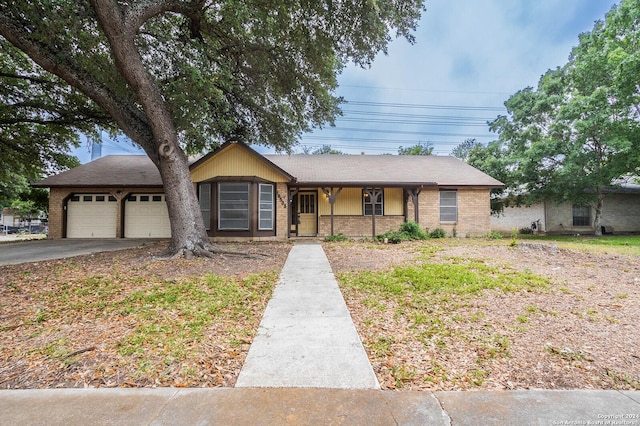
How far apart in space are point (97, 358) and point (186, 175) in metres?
6.61

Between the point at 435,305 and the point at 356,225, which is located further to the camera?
the point at 356,225

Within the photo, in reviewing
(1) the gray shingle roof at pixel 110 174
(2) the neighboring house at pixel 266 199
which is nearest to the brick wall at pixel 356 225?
(2) the neighboring house at pixel 266 199

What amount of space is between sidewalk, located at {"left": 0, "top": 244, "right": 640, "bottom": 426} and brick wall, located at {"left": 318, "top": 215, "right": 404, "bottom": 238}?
11.7m

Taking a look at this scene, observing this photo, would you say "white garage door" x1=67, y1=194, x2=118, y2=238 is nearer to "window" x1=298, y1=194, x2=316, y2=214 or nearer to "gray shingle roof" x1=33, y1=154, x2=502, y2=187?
"gray shingle roof" x1=33, y1=154, x2=502, y2=187

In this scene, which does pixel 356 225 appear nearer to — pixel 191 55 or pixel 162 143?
pixel 162 143

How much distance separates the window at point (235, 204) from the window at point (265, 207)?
2.06 ft

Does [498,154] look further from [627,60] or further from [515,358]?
[515,358]

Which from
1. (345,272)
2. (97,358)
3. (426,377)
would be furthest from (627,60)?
(97,358)

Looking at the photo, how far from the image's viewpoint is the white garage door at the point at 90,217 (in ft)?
48.0

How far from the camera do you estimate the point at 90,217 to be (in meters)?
14.7

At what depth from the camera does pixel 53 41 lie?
7.46 meters

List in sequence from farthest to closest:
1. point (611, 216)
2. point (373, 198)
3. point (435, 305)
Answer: point (611, 216) → point (373, 198) → point (435, 305)

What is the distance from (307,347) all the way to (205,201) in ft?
37.9

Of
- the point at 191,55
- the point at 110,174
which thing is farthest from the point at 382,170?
the point at 110,174
